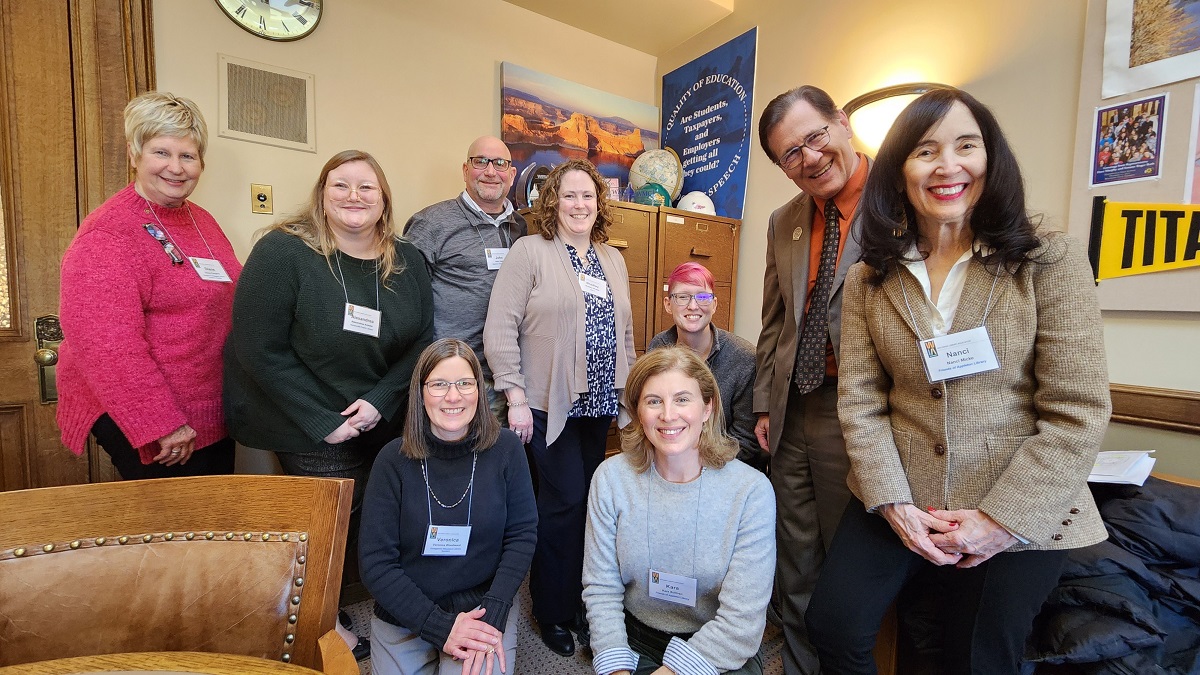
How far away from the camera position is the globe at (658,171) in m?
3.20

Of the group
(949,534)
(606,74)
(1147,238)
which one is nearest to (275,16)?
(606,74)

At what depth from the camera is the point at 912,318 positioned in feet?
3.71

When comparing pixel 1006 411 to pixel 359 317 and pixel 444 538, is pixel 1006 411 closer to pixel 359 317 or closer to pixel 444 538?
pixel 444 538

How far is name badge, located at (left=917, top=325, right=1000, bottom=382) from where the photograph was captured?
1.05 m

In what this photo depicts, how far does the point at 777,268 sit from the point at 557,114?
2106 mm

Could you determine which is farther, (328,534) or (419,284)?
→ (419,284)

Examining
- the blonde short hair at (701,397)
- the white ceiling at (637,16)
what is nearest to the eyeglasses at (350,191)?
the blonde short hair at (701,397)

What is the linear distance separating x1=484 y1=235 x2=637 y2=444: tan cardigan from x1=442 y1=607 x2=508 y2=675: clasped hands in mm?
670

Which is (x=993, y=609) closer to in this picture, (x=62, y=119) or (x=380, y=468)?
(x=380, y=468)

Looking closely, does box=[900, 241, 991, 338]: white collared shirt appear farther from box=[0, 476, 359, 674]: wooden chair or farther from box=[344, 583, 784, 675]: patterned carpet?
box=[344, 583, 784, 675]: patterned carpet

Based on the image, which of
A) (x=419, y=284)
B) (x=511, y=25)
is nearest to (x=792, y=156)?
(x=419, y=284)

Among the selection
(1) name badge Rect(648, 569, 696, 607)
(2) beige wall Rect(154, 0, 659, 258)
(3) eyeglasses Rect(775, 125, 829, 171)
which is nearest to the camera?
(1) name badge Rect(648, 569, 696, 607)

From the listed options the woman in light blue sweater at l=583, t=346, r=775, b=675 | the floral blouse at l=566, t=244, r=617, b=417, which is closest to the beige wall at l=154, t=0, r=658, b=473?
the floral blouse at l=566, t=244, r=617, b=417

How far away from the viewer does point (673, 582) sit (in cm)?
124
